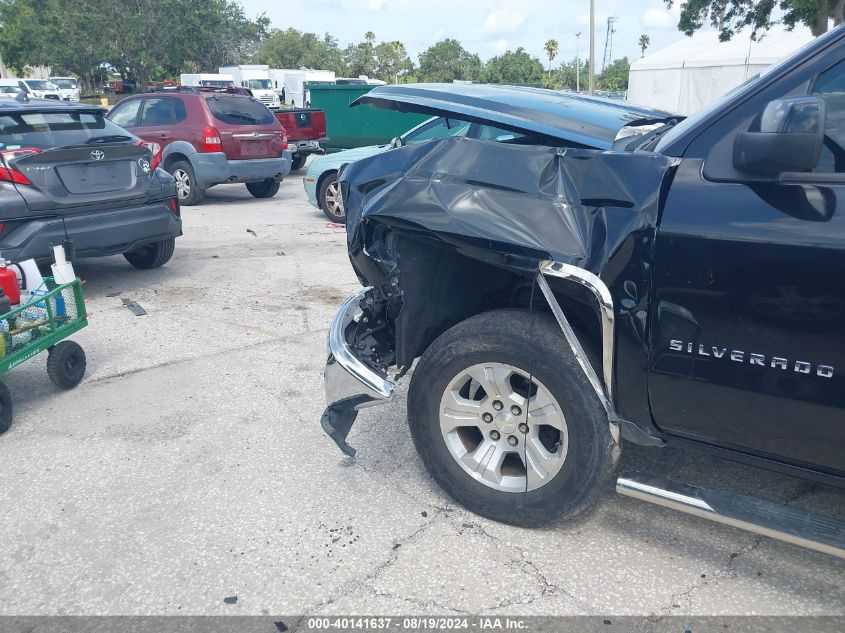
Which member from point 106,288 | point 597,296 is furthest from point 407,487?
point 106,288

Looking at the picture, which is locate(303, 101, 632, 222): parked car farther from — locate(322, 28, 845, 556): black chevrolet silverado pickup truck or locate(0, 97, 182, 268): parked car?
locate(0, 97, 182, 268): parked car

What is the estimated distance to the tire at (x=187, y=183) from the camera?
38.2ft

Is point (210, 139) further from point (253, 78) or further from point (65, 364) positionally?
point (253, 78)

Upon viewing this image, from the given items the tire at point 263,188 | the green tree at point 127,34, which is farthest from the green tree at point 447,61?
the tire at point 263,188

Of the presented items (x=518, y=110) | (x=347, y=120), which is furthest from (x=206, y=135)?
(x=518, y=110)

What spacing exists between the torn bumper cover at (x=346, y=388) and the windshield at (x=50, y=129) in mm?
3817

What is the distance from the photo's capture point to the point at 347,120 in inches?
637

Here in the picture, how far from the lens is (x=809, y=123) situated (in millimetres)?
2309

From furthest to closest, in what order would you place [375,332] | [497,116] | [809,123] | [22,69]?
[22,69], [375,332], [497,116], [809,123]

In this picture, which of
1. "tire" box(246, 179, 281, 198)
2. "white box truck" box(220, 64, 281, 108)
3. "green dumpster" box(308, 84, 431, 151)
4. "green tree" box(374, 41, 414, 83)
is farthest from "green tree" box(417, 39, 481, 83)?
"tire" box(246, 179, 281, 198)

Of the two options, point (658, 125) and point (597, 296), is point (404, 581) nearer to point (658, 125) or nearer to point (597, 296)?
point (597, 296)

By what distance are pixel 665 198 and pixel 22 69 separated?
80.1 metres

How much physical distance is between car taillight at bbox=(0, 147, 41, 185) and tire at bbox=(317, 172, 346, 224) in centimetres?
505

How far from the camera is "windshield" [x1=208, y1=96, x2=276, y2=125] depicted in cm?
1170
